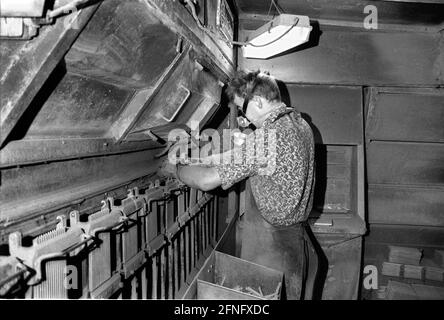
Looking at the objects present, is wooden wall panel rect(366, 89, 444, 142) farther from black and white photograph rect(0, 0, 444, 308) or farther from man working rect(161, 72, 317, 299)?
man working rect(161, 72, 317, 299)

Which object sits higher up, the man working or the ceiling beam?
the ceiling beam

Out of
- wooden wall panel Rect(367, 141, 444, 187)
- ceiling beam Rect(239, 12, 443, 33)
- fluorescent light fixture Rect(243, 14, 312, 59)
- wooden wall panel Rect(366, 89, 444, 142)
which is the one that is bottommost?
wooden wall panel Rect(367, 141, 444, 187)

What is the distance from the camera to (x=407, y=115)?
11.4 ft

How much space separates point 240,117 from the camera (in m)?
3.48

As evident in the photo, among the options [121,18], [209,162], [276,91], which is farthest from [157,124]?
[121,18]

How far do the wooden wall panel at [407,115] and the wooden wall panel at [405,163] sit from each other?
120mm

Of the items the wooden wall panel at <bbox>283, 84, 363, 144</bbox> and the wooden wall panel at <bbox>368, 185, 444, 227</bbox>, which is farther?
the wooden wall panel at <bbox>368, 185, 444, 227</bbox>

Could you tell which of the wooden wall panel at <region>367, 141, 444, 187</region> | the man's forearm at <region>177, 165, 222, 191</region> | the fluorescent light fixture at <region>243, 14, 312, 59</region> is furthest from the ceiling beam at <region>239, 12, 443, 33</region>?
the man's forearm at <region>177, 165, 222, 191</region>

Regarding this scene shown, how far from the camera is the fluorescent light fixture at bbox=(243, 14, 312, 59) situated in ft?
7.89

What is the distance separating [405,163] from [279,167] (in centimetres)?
243

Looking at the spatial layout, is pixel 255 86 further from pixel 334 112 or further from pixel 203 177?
pixel 334 112

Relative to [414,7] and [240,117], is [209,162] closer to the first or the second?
[240,117]

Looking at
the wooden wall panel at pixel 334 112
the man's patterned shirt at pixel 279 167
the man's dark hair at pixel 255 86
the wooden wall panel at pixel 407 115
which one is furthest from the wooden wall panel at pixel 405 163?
the man's dark hair at pixel 255 86

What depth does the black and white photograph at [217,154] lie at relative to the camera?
1152 millimetres
